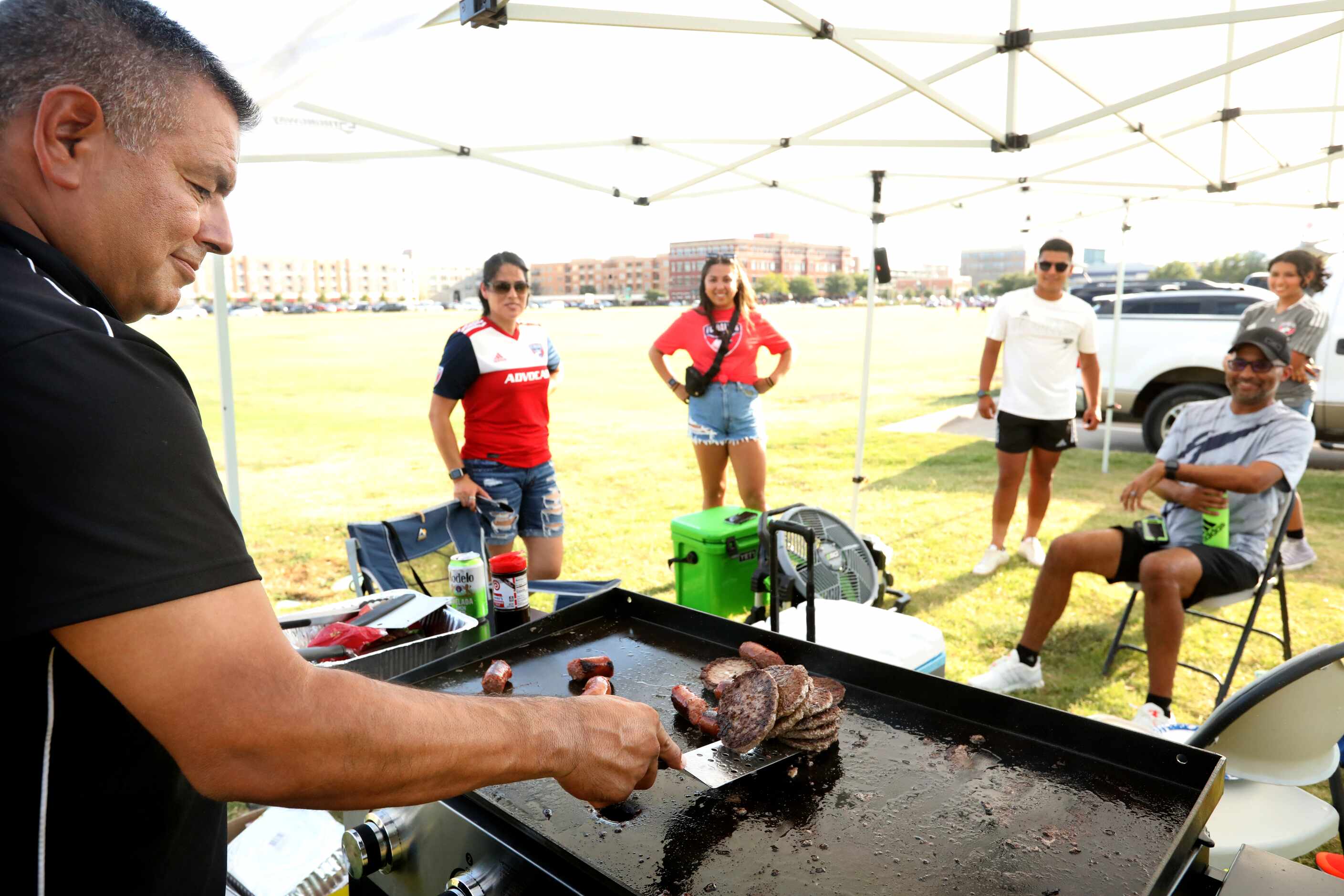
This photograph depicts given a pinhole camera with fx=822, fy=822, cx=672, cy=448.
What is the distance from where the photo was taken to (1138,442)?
33.4 feet

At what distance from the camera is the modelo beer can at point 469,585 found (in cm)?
247

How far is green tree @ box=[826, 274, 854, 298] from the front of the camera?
46.6 meters

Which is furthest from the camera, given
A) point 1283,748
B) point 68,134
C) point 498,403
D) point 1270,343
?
point 498,403

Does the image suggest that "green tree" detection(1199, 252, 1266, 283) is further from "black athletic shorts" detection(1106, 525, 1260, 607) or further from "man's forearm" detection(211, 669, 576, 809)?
"man's forearm" detection(211, 669, 576, 809)

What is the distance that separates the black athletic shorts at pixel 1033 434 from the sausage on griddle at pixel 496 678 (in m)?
4.57

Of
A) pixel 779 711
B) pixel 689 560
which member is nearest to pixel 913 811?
pixel 779 711

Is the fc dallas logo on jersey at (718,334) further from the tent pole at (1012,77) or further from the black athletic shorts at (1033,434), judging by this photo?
the tent pole at (1012,77)

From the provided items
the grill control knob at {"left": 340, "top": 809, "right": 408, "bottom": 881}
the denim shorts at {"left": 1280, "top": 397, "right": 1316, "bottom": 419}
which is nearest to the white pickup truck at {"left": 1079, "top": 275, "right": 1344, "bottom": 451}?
the denim shorts at {"left": 1280, "top": 397, "right": 1316, "bottom": 419}

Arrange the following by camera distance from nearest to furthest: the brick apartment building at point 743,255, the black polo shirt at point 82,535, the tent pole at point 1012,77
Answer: the black polo shirt at point 82,535 < the tent pole at point 1012,77 < the brick apartment building at point 743,255

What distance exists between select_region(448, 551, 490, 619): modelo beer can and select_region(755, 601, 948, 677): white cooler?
0.95 metres

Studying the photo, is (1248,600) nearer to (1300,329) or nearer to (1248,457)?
(1248,457)

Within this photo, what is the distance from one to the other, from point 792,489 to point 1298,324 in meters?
4.50

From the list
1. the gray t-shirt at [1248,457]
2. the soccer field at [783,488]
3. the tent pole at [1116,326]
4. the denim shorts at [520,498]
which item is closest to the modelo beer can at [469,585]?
the denim shorts at [520,498]

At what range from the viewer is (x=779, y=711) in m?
1.58
